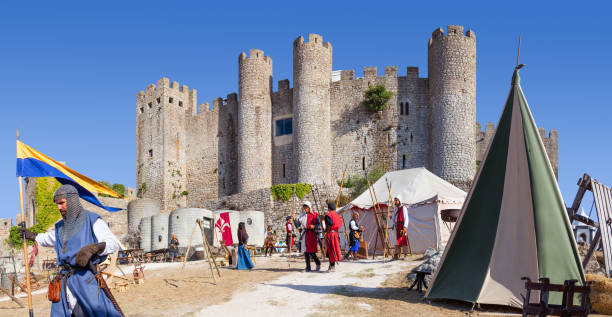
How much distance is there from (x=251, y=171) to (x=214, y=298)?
2305 centimetres

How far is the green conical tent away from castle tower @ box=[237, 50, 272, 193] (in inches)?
954

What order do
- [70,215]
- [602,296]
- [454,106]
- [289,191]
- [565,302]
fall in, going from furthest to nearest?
[289,191] < [454,106] < [602,296] < [565,302] < [70,215]

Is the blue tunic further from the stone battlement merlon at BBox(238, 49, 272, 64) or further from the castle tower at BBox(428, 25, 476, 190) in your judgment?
the stone battlement merlon at BBox(238, 49, 272, 64)

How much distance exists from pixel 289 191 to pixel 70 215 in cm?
2354

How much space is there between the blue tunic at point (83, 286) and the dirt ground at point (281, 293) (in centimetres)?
302

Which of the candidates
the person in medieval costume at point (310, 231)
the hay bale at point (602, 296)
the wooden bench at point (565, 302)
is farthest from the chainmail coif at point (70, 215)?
the person in medieval costume at point (310, 231)

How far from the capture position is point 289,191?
28297 millimetres

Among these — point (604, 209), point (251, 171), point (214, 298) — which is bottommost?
point (214, 298)

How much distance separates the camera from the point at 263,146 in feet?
105

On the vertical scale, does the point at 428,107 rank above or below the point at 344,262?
above

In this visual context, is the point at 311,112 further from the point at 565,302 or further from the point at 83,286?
the point at 83,286

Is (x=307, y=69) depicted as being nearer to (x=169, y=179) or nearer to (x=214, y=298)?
(x=169, y=179)

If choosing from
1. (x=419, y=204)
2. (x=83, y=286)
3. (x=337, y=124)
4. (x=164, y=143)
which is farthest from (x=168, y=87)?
(x=83, y=286)

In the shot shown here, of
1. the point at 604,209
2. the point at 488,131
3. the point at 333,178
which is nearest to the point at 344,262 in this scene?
the point at 604,209
